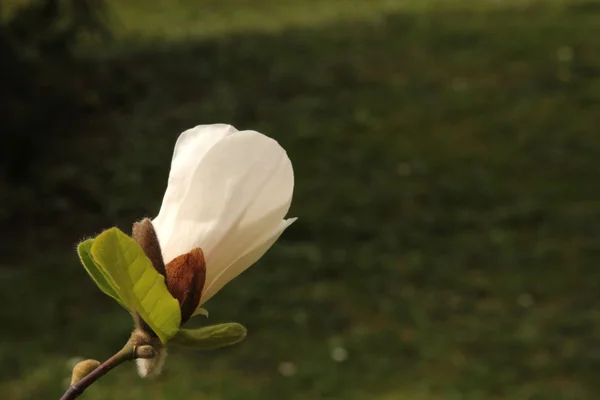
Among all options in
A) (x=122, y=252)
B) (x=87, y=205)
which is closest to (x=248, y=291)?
(x=87, y=205)

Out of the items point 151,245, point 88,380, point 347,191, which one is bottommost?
point 88,380

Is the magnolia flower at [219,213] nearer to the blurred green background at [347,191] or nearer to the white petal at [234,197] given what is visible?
the white petal at [234,197]

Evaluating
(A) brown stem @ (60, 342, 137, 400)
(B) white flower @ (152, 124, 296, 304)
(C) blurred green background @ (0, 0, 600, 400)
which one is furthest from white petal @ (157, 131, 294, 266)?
(C) blurred green background @ (0, 0, 600, 400)

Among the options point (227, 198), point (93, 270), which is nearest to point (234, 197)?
point (227, 198)

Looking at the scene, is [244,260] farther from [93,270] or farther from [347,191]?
[347,191]

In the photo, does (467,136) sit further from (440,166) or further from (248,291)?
(248,291)

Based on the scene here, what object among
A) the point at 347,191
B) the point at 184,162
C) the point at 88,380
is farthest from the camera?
the point at 347,191

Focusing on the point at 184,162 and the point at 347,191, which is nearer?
the point at 184,162
